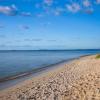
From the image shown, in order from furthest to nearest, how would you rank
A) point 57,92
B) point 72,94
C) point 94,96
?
point 57,92, point 72,94, point 94,96

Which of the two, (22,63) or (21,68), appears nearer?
(21,68)

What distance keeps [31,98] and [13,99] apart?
1.04 meters

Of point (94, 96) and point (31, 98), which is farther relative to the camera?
point (31, 98)

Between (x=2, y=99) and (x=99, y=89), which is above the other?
(x=99, y=89)

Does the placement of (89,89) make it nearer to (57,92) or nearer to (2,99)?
(57,92)

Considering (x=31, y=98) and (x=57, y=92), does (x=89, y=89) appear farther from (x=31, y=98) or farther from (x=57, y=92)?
(x=31, y=98)

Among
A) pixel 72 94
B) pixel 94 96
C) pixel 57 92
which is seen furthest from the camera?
pixel 57 92

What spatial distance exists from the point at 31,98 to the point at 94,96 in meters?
3.27

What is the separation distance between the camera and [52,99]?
31.5 ft

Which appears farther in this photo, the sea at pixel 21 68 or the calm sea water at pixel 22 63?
the calm sea water at pixel 22 63

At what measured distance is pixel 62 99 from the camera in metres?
9.45

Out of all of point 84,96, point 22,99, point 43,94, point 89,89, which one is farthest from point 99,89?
point 22,99

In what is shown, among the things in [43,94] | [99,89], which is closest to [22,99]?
[43,94]

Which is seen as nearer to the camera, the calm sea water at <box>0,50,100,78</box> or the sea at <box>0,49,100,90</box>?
the sea at <box>0,49,100,90</box>
